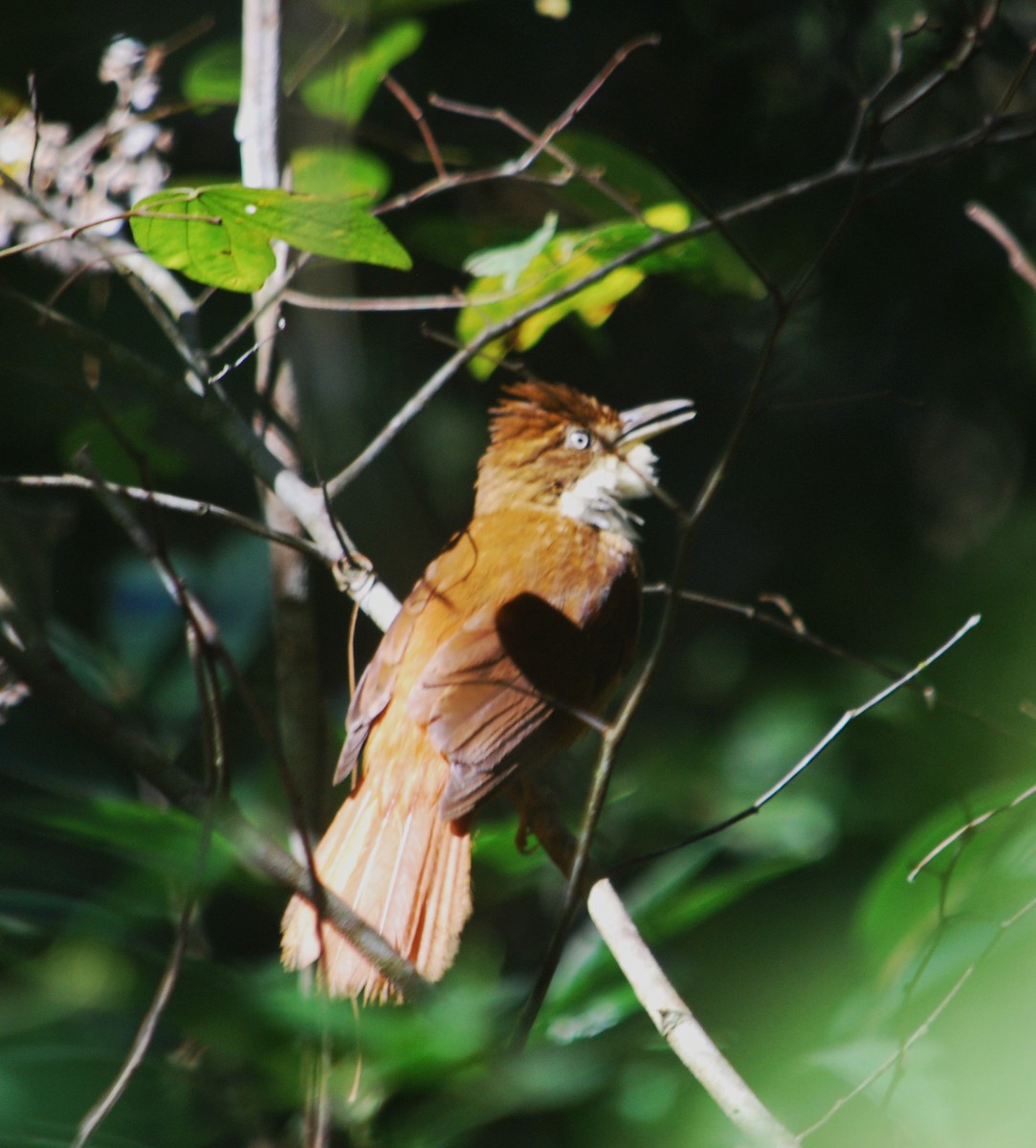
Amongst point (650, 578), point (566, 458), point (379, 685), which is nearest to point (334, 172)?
point (566, 458)

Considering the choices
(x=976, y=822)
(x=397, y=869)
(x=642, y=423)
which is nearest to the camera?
(x=976, y=822)

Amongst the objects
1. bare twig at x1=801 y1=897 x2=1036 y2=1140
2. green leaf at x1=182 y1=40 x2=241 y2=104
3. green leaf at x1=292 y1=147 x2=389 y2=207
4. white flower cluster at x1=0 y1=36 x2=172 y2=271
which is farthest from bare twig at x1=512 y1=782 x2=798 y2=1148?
green leaf at x1=182 y1=40 x2=241 y2=104

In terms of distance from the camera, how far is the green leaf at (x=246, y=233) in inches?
69.3

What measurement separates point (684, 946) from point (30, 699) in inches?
61.1

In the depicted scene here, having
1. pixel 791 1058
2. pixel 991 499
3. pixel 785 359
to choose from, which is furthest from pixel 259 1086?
pixel 991 499

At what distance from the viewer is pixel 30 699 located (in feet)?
7.78

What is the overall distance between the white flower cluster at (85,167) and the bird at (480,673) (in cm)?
96

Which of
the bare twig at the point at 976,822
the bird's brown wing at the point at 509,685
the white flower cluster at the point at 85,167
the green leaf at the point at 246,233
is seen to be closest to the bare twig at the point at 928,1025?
the bare twig at the point at 976,822

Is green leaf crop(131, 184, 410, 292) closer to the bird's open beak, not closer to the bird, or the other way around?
the bird

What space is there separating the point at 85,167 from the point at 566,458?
1.21 meters

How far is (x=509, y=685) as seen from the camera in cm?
229

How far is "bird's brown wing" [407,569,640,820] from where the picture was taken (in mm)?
2176

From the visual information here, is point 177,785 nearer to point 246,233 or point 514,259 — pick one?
point 246,233

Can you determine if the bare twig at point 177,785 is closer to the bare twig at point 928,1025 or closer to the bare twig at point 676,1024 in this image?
the bare twig at point 676,1024
